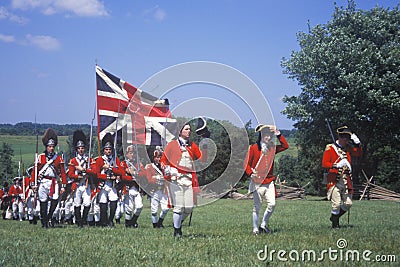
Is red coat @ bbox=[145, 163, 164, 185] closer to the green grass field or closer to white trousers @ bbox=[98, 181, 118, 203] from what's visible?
white trousers @ bbox=[98, 181, 118, 203]

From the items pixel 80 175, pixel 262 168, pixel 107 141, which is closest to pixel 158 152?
pixel 107 141

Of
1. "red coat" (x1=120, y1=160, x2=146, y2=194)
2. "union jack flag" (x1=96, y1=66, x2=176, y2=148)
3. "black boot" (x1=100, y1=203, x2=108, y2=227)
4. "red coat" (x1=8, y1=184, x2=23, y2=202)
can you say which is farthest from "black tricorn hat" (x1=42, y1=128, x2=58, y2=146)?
"red coat" (x1=8, y1=184, x2=23, y2=202)

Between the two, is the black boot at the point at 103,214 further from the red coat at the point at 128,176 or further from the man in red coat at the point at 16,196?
the man in red coat at the point at 16,196

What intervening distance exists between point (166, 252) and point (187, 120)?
3.53 meters

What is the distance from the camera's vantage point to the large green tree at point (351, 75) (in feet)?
104

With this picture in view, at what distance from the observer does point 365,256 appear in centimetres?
742

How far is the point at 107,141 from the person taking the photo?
13812 millimetres

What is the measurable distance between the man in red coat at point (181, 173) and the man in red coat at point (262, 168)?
138 centimetres

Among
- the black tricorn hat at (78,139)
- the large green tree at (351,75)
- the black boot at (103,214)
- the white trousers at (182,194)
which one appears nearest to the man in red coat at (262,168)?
the white trousers at (182,194)

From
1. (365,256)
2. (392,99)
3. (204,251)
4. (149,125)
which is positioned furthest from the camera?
(392,99)

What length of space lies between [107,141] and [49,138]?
1566 millimetres

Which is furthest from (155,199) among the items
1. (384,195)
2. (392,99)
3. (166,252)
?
(384,195)

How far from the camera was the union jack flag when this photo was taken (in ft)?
46.9

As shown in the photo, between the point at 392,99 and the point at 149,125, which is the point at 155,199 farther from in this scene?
the point at 392,99
